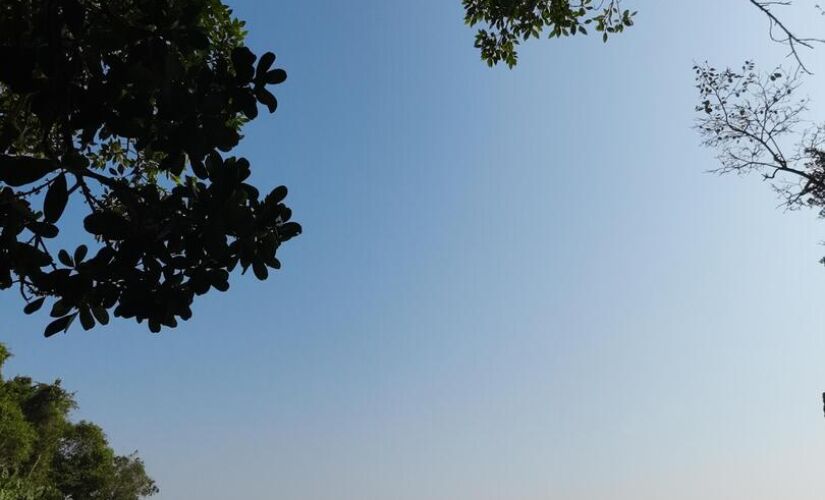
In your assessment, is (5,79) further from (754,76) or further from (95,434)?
(95,434)

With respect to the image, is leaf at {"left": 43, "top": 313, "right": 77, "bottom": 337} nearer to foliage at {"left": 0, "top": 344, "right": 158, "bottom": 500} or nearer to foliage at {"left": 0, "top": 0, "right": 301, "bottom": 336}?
foliage at {"left": 0, "top": 0, "right": 301, "bottom": 336}

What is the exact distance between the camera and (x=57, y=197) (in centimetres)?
325

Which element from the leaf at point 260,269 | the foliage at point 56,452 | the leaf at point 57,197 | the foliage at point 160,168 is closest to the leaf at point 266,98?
the foliage at point 160,168

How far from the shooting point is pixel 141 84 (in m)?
3.37

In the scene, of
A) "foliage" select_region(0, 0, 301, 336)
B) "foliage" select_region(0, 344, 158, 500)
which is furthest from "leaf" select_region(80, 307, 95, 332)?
"foliage" select_region(0, 344, 158, 500)

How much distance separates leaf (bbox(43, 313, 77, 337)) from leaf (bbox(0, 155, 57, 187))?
117 cm

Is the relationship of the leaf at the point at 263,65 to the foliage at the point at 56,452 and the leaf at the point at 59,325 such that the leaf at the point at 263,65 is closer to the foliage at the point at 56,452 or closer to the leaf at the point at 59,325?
the leaf at the point at 59,325

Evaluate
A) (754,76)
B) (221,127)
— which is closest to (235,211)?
(221,127)

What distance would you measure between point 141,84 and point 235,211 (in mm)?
928

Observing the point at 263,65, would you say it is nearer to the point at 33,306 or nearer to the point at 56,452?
the point at 33,306

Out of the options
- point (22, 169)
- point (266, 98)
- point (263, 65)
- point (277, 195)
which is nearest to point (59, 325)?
point (22, 169)

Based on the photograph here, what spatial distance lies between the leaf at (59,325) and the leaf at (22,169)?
3.85 ft

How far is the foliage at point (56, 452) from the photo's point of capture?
33.9m

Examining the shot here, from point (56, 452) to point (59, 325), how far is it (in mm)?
51803
